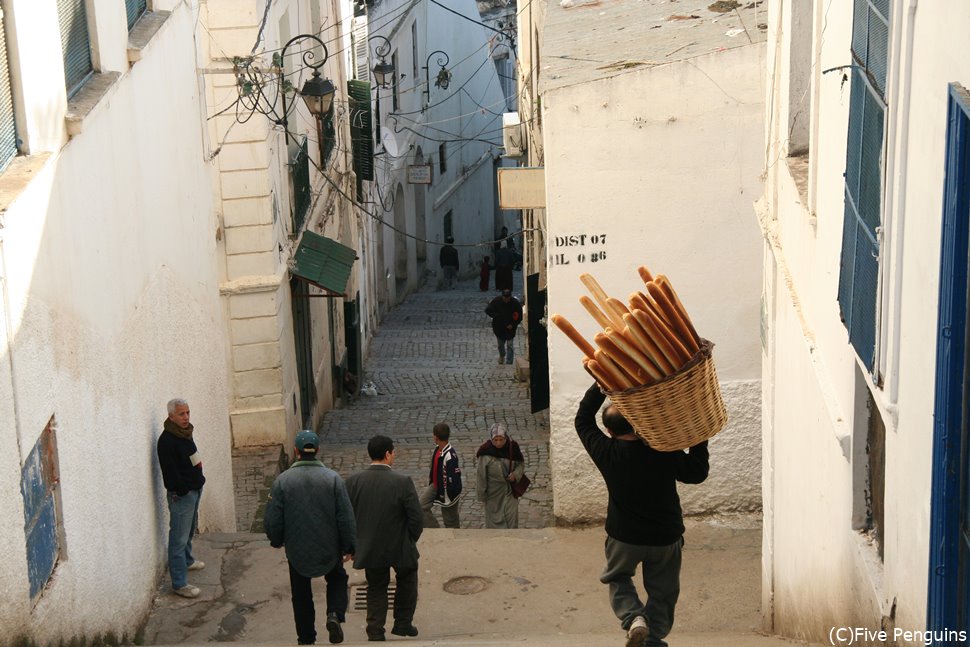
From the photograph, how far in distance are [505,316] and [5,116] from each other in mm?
16019

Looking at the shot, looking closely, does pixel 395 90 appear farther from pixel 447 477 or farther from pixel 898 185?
pixel 898 185

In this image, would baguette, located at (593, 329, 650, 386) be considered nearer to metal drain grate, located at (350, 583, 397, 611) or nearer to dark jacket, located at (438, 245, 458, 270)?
metal drain grate, located at (350, 583, 397, 611)

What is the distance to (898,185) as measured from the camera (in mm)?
3945

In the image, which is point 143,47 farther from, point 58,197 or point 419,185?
point 419,185

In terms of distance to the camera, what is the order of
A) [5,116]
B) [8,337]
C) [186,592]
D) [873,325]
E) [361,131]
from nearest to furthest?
1. [873,325]
2. [8,337]
3. [5,116]
4. [186,592]
5. [361,131]

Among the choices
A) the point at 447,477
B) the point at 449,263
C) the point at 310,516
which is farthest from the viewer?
the point at 449,263

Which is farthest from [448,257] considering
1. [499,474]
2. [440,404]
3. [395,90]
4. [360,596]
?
[360,596]

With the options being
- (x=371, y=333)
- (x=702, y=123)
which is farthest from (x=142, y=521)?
(x=371, y=333)

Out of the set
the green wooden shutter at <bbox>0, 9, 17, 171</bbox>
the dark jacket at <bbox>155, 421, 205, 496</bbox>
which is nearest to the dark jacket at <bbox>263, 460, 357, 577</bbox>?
the dark jacket at <bbox>155, 421, 205, 496</bbox>

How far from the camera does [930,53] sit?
3.60m

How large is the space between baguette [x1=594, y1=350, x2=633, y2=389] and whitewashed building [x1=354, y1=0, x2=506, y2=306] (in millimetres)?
17767

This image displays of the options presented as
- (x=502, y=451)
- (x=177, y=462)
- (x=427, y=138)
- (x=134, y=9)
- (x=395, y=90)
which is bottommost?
(x=502, y=451)

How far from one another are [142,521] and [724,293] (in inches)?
189

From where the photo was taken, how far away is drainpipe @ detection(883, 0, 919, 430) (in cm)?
386
